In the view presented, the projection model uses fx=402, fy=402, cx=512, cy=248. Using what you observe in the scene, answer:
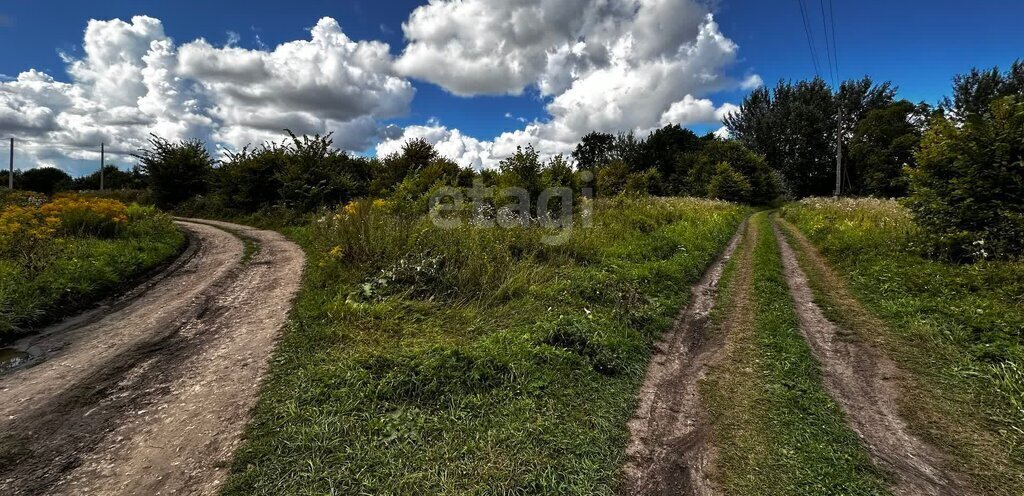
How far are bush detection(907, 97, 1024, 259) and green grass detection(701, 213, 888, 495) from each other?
549cm

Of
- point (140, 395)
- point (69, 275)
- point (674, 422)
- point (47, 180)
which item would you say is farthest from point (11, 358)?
point (47, 180)

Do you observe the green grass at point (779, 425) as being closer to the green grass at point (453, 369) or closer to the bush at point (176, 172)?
the green grass at point (453, 369)

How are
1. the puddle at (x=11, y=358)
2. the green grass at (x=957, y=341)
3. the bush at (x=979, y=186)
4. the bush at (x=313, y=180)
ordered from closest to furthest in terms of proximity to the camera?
the green grass at (x=957, y=341)
the puddle at (x=11, y=358)
the bush at (x=979, y=186)
the bush at (x=313, y=180)

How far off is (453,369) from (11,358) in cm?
502

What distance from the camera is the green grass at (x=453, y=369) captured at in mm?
2887

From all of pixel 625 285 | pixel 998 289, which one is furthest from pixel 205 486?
pixel 998 289

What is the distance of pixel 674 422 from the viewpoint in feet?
11.8

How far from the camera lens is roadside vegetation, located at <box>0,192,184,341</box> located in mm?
5582

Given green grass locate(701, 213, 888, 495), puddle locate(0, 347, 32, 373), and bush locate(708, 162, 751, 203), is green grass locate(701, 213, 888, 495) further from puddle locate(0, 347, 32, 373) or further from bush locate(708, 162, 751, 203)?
bush locate(708, 162, 751, 203)

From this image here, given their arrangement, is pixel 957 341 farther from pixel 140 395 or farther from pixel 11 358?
pixel 11 358

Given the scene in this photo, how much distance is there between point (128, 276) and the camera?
751cm

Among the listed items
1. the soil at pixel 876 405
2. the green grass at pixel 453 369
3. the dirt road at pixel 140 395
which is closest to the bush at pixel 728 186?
the green grass at pixel 453 369

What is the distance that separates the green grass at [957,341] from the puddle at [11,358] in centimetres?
Result: 876

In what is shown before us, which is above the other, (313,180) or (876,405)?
(313,180)
